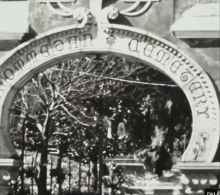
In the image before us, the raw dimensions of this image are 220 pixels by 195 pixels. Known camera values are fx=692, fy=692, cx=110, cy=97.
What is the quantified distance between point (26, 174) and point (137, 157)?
12.4 ft

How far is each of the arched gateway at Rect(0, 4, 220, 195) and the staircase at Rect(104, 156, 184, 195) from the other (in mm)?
9052

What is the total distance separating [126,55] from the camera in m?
10.5

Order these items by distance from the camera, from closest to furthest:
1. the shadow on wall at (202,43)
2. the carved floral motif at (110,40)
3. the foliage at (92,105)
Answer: the shadow on wall at (202,43) → the carved floral motif at (110,40) → the foliage at (92,105)

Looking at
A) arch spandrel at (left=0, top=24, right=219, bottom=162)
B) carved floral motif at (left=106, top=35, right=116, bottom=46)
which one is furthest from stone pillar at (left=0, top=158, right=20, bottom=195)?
carved floral motif at (left=106, top=35, right=116, bottom=46)

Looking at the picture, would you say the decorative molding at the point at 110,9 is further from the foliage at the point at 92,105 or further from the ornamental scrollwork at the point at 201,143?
the foliage at the point at 92,105

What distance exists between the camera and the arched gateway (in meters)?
10.2

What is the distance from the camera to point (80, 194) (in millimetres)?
24188

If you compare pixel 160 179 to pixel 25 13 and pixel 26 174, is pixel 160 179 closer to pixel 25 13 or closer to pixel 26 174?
pixel 26 174

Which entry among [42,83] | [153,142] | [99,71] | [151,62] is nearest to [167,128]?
[153,142]

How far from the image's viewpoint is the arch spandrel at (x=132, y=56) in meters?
10.2

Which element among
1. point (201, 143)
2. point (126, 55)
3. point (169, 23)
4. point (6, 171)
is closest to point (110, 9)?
point (126, 55)

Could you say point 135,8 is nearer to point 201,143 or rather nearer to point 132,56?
point 132,56

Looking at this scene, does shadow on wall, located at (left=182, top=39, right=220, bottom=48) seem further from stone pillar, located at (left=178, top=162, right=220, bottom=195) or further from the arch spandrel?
stone pillar, located at (left=178, top=162, right=220, bottom=195)

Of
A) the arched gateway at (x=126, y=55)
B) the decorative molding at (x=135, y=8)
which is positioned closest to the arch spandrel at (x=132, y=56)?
the arched gateway at (x=126, y=55)
